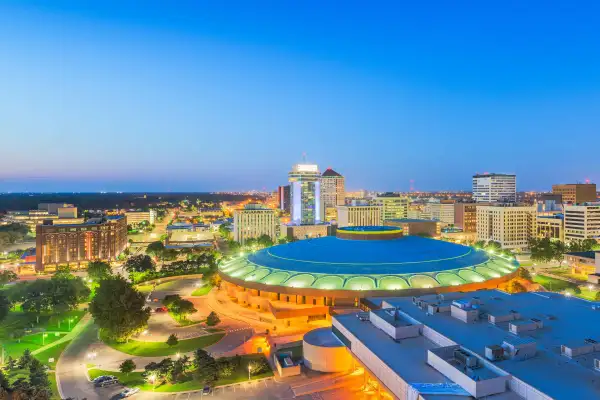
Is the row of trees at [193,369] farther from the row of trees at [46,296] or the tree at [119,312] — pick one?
the row of trees at [46,296]

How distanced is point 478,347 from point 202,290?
163ft

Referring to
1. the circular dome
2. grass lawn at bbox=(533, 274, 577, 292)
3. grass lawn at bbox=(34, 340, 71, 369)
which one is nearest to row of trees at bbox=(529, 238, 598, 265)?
grass lawn at bbox=(533, 274, 577, 292)

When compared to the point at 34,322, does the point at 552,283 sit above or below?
above

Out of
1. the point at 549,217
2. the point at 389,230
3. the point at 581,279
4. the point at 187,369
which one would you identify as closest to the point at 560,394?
the point at 187,369

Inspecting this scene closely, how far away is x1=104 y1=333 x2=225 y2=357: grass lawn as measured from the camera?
133ft

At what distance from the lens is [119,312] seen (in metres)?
42.1

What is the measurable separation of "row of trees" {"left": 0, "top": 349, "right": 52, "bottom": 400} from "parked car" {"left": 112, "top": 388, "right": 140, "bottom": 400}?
16.5ft

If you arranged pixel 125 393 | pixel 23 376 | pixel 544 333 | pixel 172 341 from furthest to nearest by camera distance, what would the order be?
1. pixel 172 341
2. pixel 23 376
3. pixel 125 393
4. pixel 544 333

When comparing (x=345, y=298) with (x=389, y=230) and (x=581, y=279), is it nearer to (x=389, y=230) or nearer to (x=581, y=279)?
(x=389, y=230)

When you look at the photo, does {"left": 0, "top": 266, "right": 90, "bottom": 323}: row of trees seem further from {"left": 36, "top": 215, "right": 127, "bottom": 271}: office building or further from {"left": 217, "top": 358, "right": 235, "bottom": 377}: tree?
{"left": 36, "top": 215, "right": 127, "bottom": 271}: office building

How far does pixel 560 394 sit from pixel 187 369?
93.1ft

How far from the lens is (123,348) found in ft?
138

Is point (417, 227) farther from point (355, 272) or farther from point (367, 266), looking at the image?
point (355, 272)

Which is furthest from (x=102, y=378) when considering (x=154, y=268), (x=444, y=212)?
(x=444, y=212)
